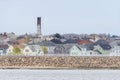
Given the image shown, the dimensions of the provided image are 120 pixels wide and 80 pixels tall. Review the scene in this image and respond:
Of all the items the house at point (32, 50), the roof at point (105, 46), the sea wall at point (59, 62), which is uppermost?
the roof at point (105, 46)

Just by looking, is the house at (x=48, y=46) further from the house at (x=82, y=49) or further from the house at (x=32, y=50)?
the house at (x=82, y=49)

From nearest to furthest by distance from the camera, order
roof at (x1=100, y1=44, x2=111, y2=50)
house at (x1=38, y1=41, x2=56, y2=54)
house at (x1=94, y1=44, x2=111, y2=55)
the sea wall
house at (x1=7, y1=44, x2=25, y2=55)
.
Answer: the sea wall, house at (x1=7, y1=44, x2=25, y2=55), house at (x1=94, y1=44, x2=111, y2=55), house at (x1=38, y1=41, x2=56, y2=54), roof at (x1=100, y1=44, x2=111, y2=50)

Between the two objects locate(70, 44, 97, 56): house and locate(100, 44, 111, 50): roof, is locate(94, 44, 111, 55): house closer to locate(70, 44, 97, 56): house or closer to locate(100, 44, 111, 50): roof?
locate(100, 44, 111, 50): roof

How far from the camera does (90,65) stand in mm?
72562

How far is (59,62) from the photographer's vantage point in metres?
73.8

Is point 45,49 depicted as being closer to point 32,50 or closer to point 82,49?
point 32,50

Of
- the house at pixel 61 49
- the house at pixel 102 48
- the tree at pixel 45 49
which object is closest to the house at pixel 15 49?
the tree at pixel 45 49

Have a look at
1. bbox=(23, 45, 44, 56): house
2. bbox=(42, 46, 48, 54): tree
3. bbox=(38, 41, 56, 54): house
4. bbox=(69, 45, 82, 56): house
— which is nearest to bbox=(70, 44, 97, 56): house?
bbox=(69, 45, 82, 56): house

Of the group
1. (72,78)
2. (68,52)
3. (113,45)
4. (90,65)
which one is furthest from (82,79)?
(113,45)

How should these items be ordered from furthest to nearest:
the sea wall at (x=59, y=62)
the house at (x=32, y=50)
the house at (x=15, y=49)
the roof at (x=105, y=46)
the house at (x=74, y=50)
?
the roof at (x=105, y=46) < the house at (x=74, y=50) < the house at (x=15, y=49) < the house at (x=32, y=50) < the sea wall at (x=59, y=62)

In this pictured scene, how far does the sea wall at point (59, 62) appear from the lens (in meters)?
72.2

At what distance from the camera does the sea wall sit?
72188 millimetres

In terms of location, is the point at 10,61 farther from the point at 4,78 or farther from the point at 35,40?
the point at 35,40

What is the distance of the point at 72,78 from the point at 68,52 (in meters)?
43.4
